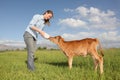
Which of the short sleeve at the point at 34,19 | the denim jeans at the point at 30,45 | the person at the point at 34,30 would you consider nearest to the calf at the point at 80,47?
the person at the point at 34,30

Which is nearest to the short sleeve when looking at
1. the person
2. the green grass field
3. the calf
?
the person

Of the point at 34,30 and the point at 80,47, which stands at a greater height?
the point at 34,30

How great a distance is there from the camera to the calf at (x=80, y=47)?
1159 centimetres

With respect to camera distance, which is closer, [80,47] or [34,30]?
[34,30]

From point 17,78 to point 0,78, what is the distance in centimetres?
60

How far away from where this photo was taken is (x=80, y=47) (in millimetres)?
12344

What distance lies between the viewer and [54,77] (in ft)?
31.2

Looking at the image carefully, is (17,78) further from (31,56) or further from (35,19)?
(35,19)

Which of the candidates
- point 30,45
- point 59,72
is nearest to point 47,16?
point 30,45

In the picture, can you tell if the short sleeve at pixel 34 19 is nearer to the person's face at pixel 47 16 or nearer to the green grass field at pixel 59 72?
the person's face at pixel 47 16

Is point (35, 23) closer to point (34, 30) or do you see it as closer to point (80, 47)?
point (34, 30)

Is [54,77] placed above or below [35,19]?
below

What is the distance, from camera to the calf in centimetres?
1159

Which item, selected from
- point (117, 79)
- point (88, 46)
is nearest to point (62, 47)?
point (88, 46)
